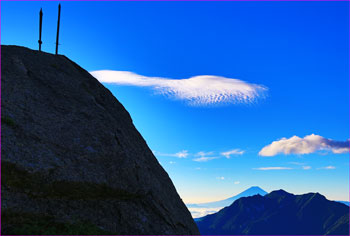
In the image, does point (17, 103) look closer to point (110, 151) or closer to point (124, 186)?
point (110, 151)

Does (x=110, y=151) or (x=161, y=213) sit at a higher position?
(x=110, y=151)

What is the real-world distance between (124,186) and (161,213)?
12.4ft

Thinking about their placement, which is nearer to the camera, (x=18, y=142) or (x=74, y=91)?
(x=18, y=142)

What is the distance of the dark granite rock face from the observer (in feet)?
56.6

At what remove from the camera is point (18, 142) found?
18375 mm

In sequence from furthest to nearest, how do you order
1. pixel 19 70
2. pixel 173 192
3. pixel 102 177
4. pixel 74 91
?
Result: pixel 173 192 < pixel 74 91 < pixel 19 70 < pixel 102 177

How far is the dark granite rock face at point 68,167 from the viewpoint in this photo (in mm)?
17250

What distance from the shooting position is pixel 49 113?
72.8 feet

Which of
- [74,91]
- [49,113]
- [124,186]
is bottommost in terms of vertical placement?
[124,186]

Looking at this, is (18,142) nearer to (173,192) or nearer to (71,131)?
(71,131)

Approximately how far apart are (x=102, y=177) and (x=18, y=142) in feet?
18.4

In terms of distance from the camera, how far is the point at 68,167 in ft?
63.1

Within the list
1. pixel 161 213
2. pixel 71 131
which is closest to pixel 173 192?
pixel 161 213

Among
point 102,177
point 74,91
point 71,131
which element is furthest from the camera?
point 74,91
